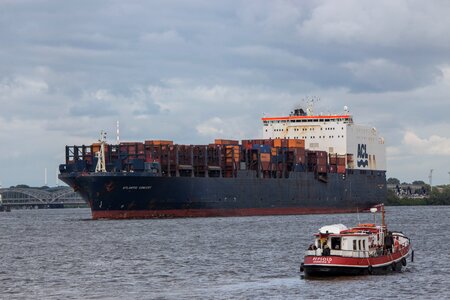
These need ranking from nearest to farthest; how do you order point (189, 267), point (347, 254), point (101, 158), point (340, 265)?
point (340, 265), point (347, 254), point (189, 267), point (101, 158)

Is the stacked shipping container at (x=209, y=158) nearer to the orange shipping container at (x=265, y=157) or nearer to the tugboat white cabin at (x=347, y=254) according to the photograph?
the orange shipping container at (x=265, y=157)

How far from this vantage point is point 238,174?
392 feet

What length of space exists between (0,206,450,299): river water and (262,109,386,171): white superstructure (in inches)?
2246

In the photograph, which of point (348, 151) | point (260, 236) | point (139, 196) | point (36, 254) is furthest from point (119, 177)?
point (348, 151)

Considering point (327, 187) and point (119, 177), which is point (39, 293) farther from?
point (327, 187)

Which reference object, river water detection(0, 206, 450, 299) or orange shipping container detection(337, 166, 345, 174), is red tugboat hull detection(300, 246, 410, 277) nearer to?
river water detection(0, 206, 450, 299)

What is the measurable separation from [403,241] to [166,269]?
13.2 m

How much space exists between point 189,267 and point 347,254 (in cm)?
1111

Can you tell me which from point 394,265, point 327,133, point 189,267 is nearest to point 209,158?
point 327,133

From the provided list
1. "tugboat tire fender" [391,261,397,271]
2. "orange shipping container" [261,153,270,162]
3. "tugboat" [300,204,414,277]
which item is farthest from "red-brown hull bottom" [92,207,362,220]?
"tugboat tire fender" [391,261,397,271]

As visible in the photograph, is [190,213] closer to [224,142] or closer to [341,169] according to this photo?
[224,142]

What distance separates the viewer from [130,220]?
108250 mm

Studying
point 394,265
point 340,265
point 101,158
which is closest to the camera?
point 340,265

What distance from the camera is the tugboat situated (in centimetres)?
4862
